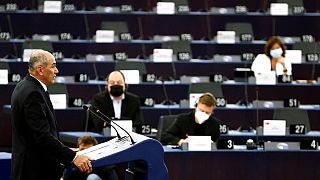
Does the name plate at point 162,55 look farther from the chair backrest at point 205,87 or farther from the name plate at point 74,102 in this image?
the name plate at point 74,102

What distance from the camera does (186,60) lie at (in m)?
11.5

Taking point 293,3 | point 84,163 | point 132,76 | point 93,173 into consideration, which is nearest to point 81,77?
point 132,76

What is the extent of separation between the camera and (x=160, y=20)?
41.3 ft

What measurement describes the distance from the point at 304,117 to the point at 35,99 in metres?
4.75

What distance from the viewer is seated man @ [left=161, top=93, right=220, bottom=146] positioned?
8.50 meters

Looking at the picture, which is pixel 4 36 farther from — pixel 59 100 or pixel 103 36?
pixel 59 100

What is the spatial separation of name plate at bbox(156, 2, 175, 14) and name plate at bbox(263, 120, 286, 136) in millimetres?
4036

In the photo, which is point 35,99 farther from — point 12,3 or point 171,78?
point 12,3

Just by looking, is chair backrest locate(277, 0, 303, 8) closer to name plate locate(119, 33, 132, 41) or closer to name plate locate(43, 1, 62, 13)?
name plate locate(119, 33, 132, 41)

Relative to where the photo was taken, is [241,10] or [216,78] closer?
[216,78]

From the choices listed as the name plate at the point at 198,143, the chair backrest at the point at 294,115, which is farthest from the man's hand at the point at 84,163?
the chair backrest at the point at 294,115

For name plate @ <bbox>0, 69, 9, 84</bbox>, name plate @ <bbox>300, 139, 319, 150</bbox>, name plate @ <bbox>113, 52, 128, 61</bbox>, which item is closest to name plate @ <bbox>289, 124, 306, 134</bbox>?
name plate @ <bbox>300, 139, 319, 150</bbox>

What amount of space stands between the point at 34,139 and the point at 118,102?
181 inches

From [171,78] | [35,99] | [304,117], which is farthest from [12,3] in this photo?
[35,99]
